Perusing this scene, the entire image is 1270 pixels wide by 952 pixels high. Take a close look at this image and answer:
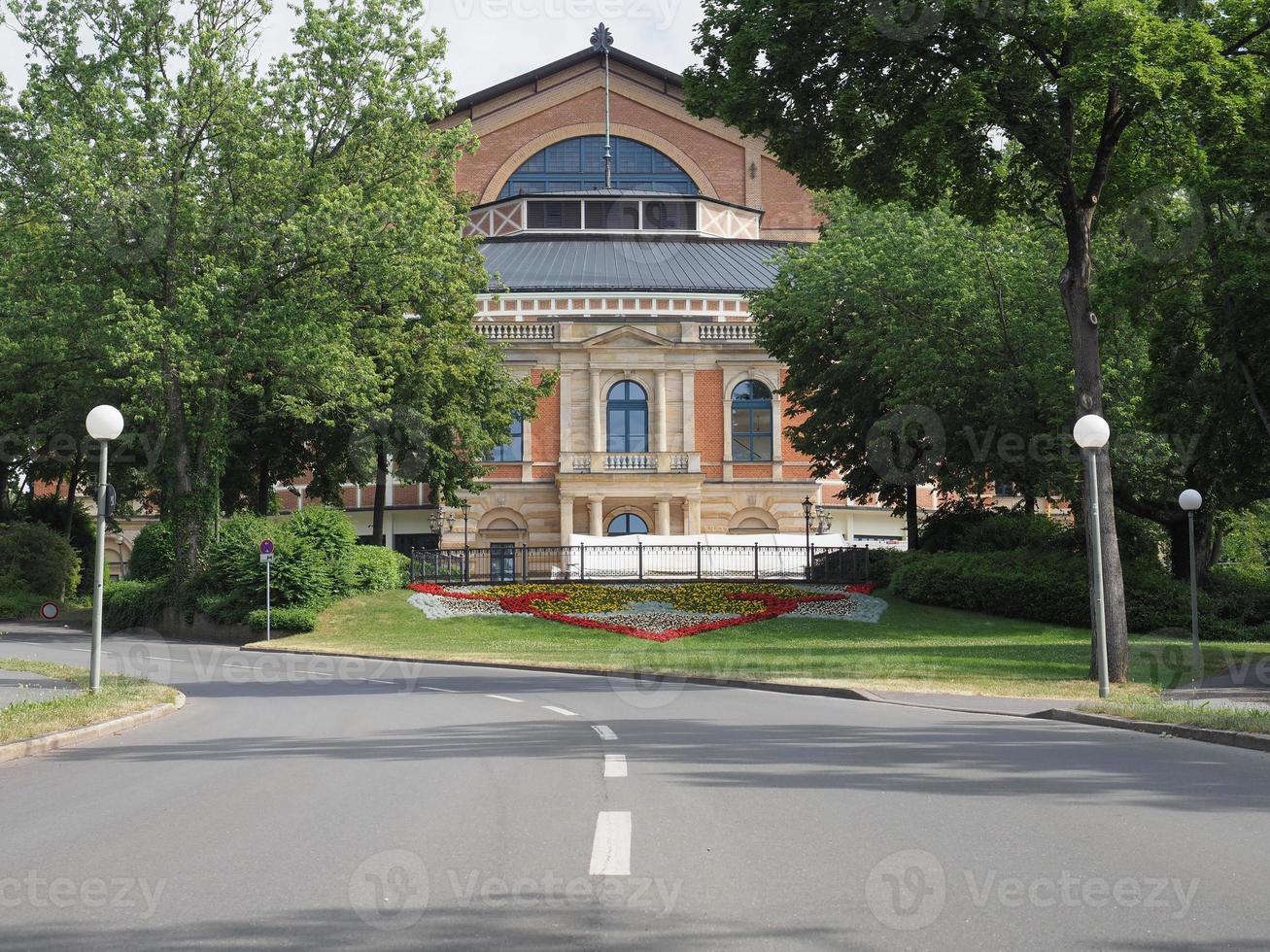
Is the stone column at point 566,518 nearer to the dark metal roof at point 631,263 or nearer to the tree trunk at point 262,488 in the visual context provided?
the dark metal roof at point 631,263

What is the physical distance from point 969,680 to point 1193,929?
16.4 meters

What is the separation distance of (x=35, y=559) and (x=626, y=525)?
23.3 metres

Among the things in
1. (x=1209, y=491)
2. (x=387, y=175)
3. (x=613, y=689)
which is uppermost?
(x=387, y=175)

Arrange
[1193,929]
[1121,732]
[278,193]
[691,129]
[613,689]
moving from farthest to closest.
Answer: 1. [691,129]
2. [278,193]
3. [613,689]
4. [1121,732]
5. [1193,929]

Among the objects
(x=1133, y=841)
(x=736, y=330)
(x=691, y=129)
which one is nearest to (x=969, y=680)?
(x=1133, y=841)

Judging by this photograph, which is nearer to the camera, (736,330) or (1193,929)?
(1193,929)

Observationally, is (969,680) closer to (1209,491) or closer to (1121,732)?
(1121,732)

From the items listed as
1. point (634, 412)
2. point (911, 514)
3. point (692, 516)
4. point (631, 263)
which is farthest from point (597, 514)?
point (911, 514)

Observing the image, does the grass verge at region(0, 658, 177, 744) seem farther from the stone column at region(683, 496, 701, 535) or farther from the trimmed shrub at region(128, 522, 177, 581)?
the stone column at region(683, 496, 701, 535)

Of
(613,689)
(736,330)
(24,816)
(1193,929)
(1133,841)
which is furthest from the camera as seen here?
(736,330)

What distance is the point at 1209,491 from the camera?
36469mm

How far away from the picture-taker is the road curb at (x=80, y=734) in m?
12.6

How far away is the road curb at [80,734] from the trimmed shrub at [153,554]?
26.7 meters

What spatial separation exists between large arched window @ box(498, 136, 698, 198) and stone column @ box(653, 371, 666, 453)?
787 inches
